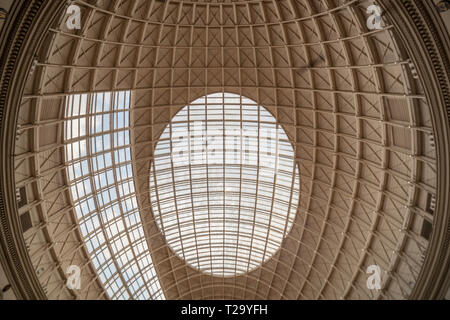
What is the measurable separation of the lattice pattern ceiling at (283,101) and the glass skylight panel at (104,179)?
136cm

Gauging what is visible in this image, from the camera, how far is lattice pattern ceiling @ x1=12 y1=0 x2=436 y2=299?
27.6m

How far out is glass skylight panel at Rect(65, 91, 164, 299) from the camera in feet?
114

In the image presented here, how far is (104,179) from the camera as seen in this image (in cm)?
4094

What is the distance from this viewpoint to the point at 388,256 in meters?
35.0

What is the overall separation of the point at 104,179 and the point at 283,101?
22.3 meters

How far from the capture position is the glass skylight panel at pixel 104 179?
3467 centimetres

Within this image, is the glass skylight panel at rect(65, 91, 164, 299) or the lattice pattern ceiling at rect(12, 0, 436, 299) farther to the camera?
the glass skylight panel at rect(65, 91, 164, 299)

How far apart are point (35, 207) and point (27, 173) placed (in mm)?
3579

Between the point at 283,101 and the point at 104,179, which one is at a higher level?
the point at 283,101

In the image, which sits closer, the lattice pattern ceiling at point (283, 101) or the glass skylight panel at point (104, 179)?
the lattice pattern ceiling at point (283, 101)

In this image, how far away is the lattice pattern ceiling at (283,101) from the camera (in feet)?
90.5

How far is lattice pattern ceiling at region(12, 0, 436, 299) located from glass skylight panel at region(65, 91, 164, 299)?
4.46 feet

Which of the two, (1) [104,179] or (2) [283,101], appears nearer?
(2) [283,101]
